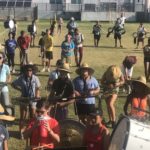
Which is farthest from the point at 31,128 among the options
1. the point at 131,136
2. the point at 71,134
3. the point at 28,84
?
the point at 28,84

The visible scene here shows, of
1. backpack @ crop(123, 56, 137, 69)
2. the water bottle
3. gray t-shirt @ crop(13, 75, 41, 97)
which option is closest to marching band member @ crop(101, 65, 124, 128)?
gray t-shirt @ crop(13, 75, 41, 97)

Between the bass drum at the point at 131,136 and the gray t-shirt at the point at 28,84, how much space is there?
4.29 meters

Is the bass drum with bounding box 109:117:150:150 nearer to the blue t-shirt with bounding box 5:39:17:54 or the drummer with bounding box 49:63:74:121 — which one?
the drummer with bounding box 49:63:74:121

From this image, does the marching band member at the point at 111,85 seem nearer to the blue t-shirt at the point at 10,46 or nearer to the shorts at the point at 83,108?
the shorts at the point at 83,108

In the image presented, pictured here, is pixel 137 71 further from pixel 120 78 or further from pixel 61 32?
pixel 61 32

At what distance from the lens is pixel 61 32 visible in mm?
37625

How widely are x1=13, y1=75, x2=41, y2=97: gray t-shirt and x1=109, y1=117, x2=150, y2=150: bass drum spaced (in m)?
4.29

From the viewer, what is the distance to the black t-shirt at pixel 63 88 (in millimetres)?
9617

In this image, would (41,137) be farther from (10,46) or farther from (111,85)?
(10,46)

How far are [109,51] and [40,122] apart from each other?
758 inches

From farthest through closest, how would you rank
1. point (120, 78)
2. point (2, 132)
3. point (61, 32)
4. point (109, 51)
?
point (61, 32) < point (109, 51) < point (120, 78) < point (2, 132)

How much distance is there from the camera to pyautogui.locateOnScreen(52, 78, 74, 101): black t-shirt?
962 cm

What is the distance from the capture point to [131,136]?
5.43 meters

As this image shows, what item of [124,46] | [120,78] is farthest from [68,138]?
[124,46]
